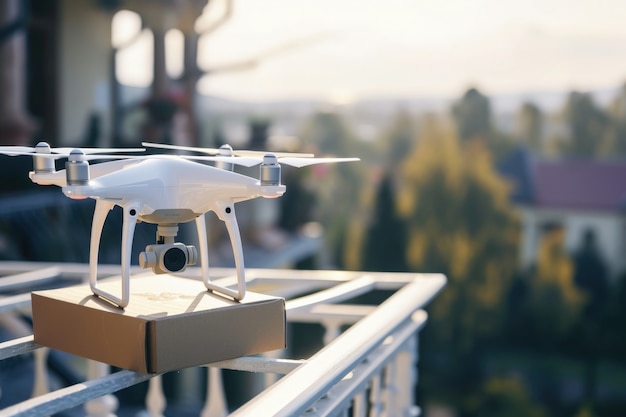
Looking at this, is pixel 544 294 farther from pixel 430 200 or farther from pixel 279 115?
pixel 279 115

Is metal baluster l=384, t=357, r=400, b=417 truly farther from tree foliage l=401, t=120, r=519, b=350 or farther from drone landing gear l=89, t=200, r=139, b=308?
tree foliage l=401, t=120, r=519, b=350

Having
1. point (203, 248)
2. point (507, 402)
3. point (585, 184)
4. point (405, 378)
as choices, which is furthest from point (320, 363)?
point (585, 184)

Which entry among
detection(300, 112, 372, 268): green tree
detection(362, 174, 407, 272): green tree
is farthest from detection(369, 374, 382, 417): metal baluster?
detection(300, 112, 372, 268): green tree

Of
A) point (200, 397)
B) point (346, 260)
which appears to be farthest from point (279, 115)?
point (200, 397)

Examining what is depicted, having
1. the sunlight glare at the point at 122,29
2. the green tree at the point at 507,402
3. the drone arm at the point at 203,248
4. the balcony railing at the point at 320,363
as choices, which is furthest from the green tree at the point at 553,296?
the drone arm at the point at 203,248

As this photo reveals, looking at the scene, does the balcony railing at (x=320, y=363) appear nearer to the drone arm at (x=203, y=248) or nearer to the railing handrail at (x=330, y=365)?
the railing handrail at (x=330, y=365)

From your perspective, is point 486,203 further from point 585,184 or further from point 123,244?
point 123,244
